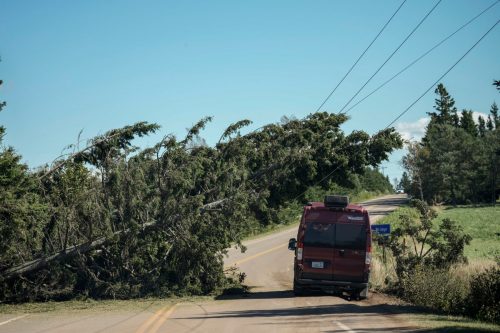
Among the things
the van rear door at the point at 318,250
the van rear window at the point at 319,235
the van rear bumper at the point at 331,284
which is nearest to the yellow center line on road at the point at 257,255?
the van rear bumper at the point at 331,284

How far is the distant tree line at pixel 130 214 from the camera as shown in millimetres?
17109

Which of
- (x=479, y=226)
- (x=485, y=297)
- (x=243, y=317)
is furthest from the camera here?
(x=479, y=226)

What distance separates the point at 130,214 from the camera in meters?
18.3

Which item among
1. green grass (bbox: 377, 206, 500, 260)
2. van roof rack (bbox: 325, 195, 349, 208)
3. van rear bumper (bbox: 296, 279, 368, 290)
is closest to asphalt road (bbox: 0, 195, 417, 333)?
van rear bumper (bbox: 296, 279, 368, 290)

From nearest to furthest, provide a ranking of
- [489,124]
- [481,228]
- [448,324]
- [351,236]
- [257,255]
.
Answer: [448,324] → [351,236] → [257,255] → [481,228] → [489,124]

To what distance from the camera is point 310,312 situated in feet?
44.3

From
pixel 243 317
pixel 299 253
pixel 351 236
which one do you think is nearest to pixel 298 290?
pixel 299 253

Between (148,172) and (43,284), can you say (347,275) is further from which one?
(43,284)

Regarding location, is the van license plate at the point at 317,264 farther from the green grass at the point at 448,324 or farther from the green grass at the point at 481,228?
the green grass at the point at 481,228

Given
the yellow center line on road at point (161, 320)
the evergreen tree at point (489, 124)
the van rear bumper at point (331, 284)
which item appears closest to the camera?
the yellow center line on road at point (161, 320)

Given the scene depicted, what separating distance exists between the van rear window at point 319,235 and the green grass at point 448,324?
11.7 ft

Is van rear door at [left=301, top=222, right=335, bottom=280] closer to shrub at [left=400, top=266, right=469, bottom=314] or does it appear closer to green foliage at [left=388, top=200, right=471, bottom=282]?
shrub at [left=400, top=266, right=469, bottom=314]

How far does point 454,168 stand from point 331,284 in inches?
3357

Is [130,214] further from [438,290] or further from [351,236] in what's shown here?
[438,290]
